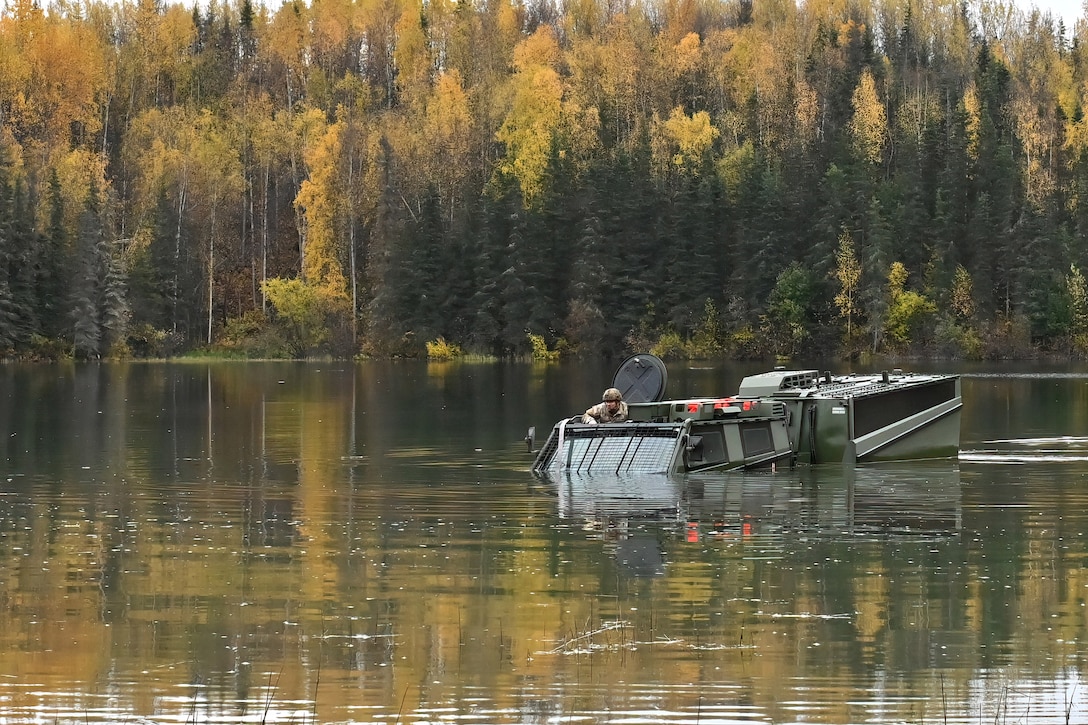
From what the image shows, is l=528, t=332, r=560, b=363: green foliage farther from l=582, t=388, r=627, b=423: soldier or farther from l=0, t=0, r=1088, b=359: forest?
l=582, t=388, r=627, b=423: soldier

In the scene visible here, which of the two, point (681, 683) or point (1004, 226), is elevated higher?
point (1004, 226)

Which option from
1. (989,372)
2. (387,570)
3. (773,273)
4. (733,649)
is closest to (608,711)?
(733,649)

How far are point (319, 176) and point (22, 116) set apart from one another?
91.7 ft

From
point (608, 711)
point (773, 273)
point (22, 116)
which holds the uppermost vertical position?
point (22, 116)

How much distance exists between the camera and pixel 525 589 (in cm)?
2166

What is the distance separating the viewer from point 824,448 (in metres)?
40.2

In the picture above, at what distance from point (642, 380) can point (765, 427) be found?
3022 millimetres

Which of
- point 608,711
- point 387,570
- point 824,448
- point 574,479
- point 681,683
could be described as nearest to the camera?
point 608,711

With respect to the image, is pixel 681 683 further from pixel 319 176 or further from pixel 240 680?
pixel 319 176

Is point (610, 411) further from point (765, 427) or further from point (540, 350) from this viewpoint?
point (540, 350)

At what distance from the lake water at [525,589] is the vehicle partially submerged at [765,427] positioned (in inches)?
33.2

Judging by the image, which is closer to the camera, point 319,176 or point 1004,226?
point 1004,226

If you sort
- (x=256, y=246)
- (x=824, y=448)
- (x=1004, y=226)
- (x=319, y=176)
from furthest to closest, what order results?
(x=256, y=246) < (x=319, y=176) < (x=1004, y=226) < (x=824, y=448)

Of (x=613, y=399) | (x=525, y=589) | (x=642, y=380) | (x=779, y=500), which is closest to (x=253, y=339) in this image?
(x=642, y=380)
